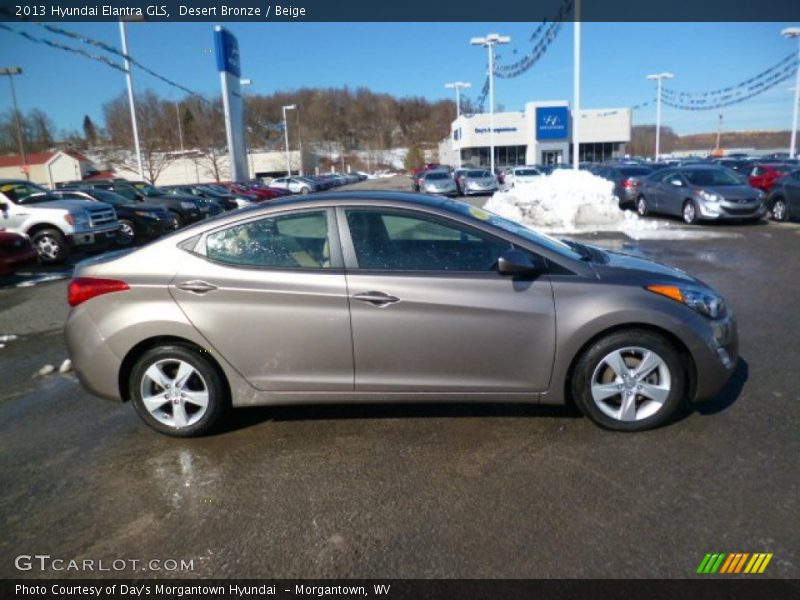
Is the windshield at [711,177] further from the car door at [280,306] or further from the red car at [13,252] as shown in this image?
the red car at [13,252]

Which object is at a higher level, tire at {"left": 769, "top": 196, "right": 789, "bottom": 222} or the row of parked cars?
the row of parked cars

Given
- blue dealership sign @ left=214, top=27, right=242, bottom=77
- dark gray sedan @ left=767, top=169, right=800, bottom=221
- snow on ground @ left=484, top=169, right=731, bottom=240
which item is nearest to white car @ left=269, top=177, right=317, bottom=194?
blue dealership sign @ left=214, top=27, right=242, bottom=77

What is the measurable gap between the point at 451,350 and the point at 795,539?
196cm

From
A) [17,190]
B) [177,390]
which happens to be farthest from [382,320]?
[17,190]

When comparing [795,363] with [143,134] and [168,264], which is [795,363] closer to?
[168,264]

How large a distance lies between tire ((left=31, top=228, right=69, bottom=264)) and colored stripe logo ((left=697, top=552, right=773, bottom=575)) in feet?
43.5

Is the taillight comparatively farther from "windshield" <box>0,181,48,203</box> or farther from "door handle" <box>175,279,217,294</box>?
"windshield" <box>0,181,48,203</box>

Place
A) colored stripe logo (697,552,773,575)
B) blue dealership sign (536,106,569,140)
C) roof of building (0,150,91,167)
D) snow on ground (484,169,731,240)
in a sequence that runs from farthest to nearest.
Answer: roof of building (0,150,91,167) < blue dealership sign (536,106,569,140) < snow on ground (484,169,731,240) < colored stripe logo (697,552,773,575)

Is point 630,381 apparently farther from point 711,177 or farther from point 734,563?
point 711,177

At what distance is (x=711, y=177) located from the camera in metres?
15.4

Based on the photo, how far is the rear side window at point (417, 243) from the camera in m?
3.69

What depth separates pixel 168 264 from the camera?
380cm

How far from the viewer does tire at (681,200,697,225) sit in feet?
49.2
